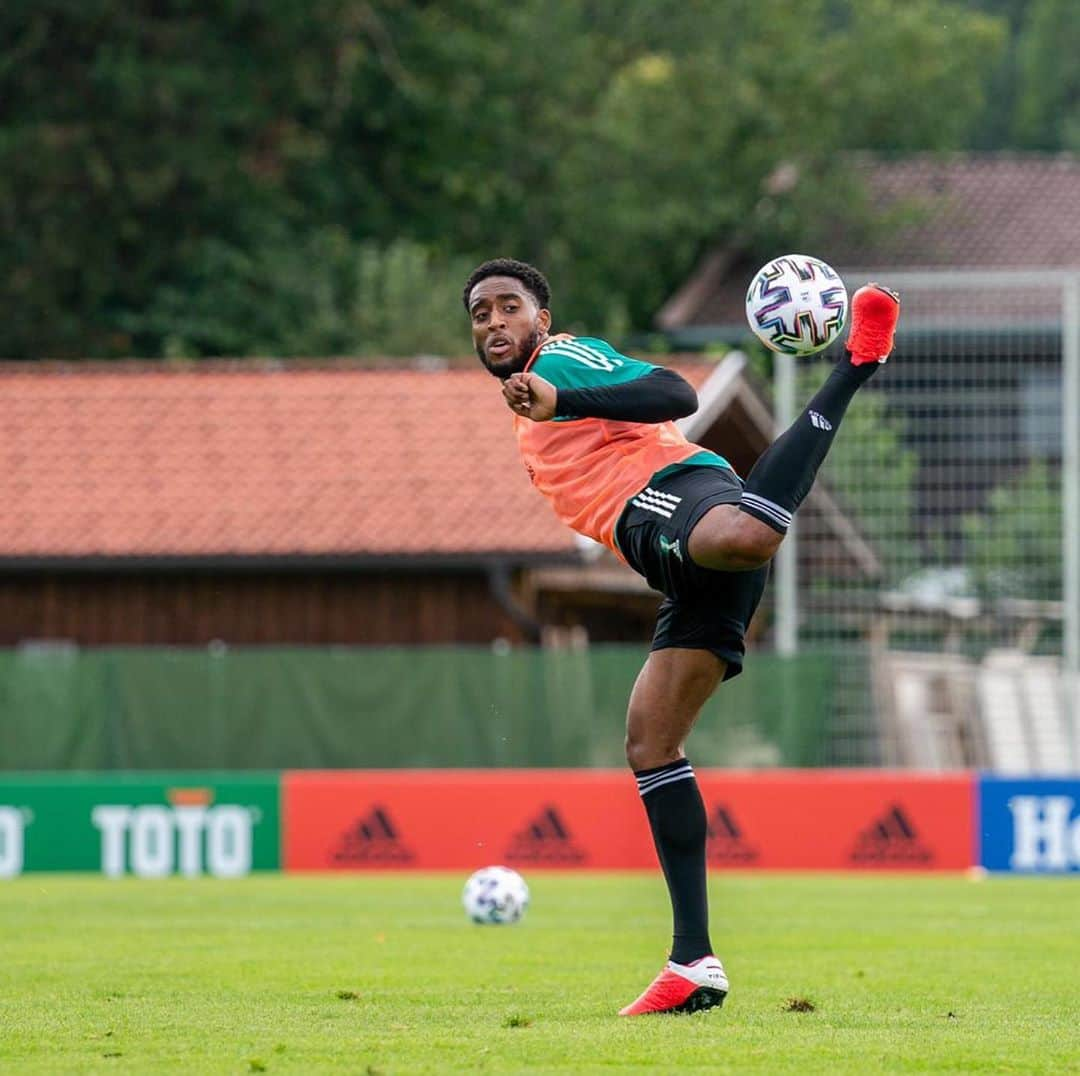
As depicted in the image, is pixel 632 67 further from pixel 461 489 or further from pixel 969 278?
pixel 969 278

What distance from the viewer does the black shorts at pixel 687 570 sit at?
298 inches

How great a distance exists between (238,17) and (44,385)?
1317cm

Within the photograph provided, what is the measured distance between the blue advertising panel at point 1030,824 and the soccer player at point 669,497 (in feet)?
42.3

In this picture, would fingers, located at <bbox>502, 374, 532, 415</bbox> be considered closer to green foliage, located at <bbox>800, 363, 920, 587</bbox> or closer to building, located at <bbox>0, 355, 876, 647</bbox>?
green foliage, located at <bbox>800, 363, 920, 587</bbox>

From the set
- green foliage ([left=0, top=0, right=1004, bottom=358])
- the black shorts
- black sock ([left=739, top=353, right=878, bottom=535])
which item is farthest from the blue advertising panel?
green foliage ([left=0, top=0, right=1004, bottom=358])

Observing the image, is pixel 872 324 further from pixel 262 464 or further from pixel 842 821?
pixel 262 464

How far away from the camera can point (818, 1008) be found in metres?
8.02

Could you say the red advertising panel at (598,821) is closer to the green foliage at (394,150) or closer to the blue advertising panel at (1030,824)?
the blue advertising panel at (1030,824)

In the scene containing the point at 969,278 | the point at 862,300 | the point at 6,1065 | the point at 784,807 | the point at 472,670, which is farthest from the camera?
the point at 472,670

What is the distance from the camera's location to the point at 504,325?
316 inches

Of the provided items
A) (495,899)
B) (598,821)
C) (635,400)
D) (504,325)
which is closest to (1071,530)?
(598,821)

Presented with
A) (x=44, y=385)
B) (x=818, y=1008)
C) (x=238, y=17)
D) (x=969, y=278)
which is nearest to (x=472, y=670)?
(x=969, y=278)

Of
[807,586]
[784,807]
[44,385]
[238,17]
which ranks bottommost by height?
[784,807]

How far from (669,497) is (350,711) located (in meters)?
17.1
